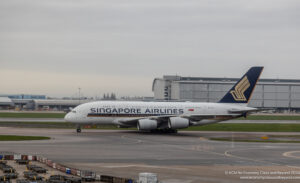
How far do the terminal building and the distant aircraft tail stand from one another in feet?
352

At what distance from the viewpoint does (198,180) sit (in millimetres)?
28672

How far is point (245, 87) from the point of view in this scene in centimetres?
7600

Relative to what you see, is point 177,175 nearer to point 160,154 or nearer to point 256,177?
point 256,177

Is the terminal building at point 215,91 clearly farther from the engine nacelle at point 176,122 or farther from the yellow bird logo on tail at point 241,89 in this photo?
the engine nacelle at point 176,122

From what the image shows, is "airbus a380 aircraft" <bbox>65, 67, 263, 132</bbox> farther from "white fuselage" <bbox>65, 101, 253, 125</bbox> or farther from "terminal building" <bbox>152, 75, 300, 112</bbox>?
"terminal building" <bbox>152, 75, 300, 112</bbox>

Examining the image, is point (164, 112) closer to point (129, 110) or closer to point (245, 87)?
point (129, 110)

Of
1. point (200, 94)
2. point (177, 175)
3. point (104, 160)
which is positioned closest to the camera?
point (177, 175)

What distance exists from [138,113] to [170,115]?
196 inches

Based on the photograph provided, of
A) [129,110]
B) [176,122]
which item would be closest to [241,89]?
[176,122]

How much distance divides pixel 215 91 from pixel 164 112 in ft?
395

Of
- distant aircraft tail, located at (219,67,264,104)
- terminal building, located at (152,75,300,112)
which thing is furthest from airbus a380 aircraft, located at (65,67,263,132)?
terminal building, located at (152,75,300,112)

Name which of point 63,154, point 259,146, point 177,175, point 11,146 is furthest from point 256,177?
point 11,146

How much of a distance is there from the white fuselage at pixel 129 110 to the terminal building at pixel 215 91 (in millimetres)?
108660

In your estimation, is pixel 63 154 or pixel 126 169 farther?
pixel 63 154
